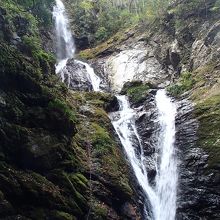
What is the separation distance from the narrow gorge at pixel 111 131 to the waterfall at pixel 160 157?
5 cm

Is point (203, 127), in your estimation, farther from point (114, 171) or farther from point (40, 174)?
point (40, 174)

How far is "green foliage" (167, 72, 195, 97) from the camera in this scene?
23617mm

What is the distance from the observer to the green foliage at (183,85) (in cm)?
2362

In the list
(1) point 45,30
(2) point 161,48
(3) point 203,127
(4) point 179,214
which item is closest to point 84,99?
(3) point 203,127

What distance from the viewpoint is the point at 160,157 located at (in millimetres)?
17797

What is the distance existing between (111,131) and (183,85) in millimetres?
7570

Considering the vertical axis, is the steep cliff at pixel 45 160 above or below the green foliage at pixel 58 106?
below

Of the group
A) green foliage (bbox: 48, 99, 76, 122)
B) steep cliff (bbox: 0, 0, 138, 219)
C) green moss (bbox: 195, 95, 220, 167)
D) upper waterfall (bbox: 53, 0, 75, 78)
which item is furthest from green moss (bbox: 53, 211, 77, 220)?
upper waterfall (bbox: 53, 0, 75, 78)

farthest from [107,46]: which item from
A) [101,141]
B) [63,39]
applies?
[101,141]

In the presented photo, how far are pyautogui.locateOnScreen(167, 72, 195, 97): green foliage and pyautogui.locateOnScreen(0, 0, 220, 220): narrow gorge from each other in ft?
0.27

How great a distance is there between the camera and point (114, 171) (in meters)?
15.1

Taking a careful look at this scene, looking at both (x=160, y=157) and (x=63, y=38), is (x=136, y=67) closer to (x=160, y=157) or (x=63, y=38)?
(x=63, y=38)

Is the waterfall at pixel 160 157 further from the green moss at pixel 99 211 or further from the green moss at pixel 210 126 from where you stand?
the green moss at pixel 99 211

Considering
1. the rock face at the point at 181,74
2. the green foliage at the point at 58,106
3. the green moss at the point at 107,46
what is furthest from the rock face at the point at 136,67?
the green foliage at the point at 58,106
